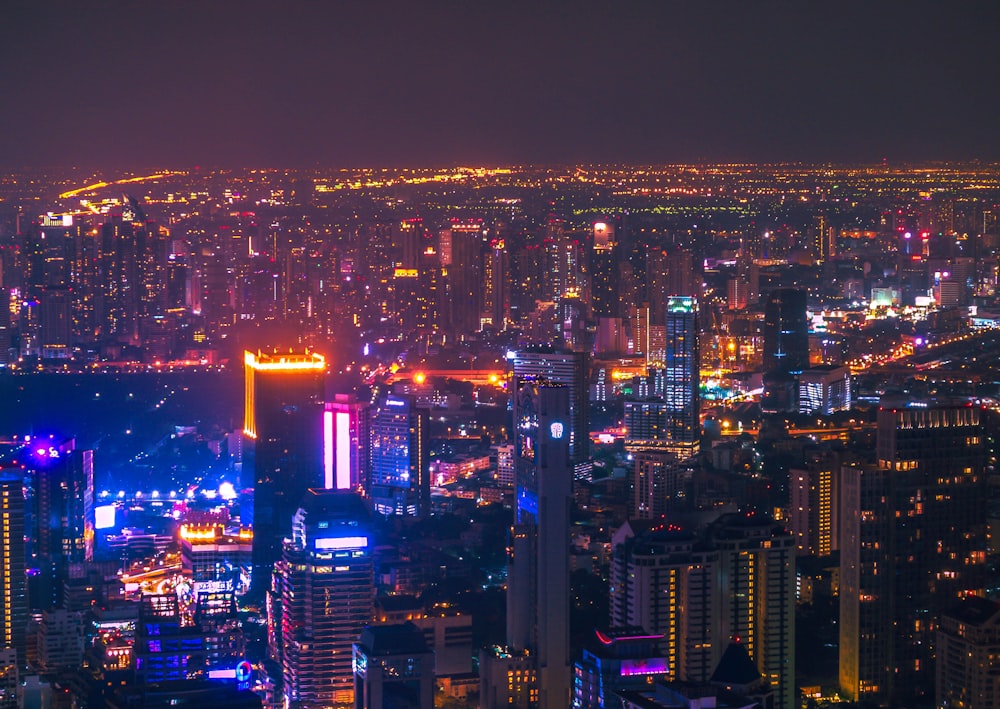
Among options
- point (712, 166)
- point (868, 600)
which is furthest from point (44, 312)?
point (868, 600)

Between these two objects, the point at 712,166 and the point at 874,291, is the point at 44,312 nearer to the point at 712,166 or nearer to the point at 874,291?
the point at 712,166

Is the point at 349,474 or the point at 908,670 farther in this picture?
the point at 349,474

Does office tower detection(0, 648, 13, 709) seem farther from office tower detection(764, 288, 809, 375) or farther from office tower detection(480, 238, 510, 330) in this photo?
office tower detection(764, 288, 809, 375)

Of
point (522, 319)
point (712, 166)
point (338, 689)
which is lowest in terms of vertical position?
point (338, 689)

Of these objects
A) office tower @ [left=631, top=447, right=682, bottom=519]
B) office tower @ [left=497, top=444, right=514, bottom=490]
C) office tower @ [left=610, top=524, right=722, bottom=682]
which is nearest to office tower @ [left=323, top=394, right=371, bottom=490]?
office tower @ [left=497, top=444, right=514, bottom=490]

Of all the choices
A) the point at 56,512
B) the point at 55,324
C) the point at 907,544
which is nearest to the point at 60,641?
the point at 56,512

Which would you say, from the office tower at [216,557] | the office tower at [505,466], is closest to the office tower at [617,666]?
the office tower at [505,466]
